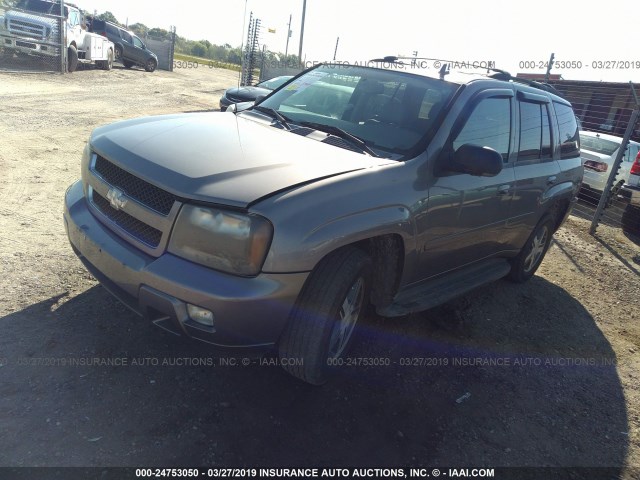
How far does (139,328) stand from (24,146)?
529 cm

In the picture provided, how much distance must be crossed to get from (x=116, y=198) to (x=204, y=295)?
2.91 feet

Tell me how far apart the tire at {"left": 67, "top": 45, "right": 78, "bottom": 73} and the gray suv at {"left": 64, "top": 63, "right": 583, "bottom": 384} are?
16911 mm

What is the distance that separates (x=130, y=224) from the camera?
8.65 ft

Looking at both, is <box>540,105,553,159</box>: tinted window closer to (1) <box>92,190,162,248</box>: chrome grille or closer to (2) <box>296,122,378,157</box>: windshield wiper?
(2) <box>296,122,378,157</box>: windshield wiper

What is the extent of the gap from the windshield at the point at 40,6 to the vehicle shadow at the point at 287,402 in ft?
59.8

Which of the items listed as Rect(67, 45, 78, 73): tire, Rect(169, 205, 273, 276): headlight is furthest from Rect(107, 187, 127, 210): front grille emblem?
Rect(67, 45, 78, 73): tire

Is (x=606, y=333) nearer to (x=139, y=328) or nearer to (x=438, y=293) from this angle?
(x=438, y=293)

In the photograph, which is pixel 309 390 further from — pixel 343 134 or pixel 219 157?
pixel 343 134

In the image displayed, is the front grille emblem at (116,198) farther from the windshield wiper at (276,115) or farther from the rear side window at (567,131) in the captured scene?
the rear side window at (567,131)

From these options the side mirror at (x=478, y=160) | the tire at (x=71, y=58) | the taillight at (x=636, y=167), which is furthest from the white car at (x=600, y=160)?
the tire at (x=71, y=58)

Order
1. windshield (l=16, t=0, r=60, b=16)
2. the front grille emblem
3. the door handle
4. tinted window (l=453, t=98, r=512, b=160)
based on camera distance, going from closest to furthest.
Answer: the front grille emblem → tinted window (l=453, t=98, r=512, b=160) → the door handle → windshield (l=16, t=0, r=60, b=16)

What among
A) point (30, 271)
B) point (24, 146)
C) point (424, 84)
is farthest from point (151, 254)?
point (24, 146)

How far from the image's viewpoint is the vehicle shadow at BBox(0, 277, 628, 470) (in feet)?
7.89

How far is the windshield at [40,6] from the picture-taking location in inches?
687
